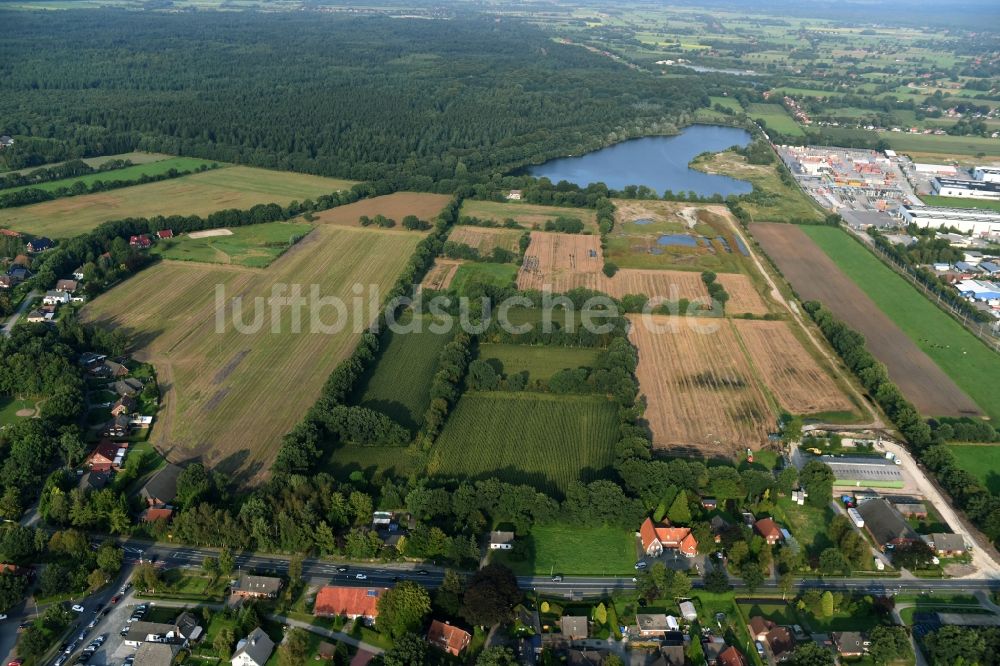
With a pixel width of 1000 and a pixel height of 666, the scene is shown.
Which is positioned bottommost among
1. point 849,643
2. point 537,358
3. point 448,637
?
point 448,637

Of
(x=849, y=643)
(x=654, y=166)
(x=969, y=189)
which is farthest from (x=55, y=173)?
(x=969, y=189)

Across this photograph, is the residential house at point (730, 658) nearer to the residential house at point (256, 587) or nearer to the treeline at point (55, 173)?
the residential house at point (256, 587)

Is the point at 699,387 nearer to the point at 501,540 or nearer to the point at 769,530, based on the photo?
→ the point at 769,530

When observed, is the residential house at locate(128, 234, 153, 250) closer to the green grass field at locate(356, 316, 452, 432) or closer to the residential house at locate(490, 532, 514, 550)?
the green grass field at locate(356, 316, 452, 432)

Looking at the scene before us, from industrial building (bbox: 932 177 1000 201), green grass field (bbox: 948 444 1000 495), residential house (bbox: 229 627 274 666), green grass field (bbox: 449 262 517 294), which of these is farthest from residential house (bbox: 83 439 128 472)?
industrial building (bbox: 932 177 1000 201)

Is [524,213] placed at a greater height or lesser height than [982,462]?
greater

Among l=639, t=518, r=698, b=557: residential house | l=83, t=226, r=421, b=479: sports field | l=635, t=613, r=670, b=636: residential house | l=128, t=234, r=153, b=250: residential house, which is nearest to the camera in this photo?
l=635, t=613, r=670, b=636: residential house

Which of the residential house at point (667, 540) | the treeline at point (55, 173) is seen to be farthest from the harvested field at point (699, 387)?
the treeline at point (55, 173)
